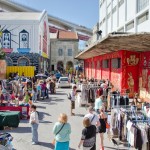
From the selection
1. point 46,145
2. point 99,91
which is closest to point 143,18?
point 99,91

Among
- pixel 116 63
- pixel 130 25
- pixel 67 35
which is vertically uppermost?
pixel 67 35

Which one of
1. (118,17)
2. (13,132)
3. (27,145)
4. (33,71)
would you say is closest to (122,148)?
(27,145)

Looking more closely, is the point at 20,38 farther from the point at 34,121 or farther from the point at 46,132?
the point at 34,121

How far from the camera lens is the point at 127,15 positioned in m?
33.8

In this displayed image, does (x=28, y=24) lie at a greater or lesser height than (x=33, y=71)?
greater

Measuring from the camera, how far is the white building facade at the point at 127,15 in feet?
87.0

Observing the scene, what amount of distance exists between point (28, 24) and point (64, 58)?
2612cm

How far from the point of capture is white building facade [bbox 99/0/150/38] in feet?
87.0

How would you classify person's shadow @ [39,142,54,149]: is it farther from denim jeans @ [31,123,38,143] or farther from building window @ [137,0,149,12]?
building window @ [137,0,149,12]

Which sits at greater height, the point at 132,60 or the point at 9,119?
the point at 132,60

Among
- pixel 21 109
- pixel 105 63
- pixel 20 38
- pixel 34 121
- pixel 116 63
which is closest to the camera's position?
pixel 34 121

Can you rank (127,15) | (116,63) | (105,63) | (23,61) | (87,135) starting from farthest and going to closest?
(23,61)
(127,15)
(105,63)
(116,63)
(87,135)

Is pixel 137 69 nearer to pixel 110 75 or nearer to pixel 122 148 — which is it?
pixel 110 75

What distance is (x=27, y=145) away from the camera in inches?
477
